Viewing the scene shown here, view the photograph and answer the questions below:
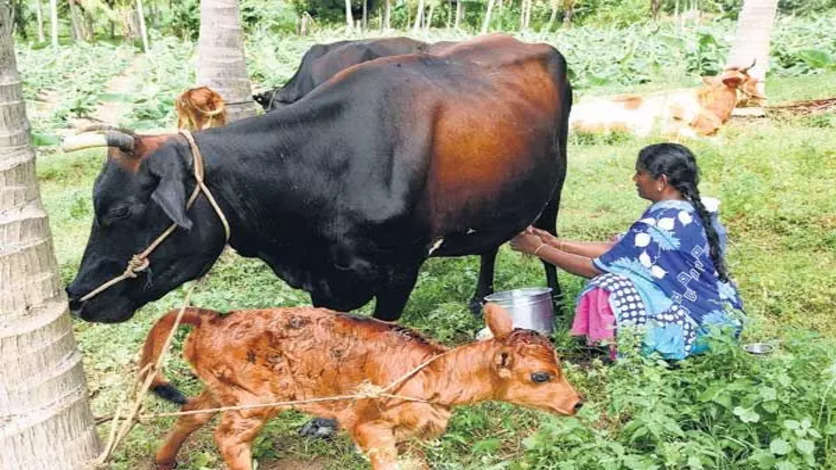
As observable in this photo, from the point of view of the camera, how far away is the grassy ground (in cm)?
299

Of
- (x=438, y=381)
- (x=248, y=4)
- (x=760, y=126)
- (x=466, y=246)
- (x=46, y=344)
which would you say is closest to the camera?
(x=46, y=344)

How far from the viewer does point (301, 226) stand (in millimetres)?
3629

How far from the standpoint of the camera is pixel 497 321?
279 cm

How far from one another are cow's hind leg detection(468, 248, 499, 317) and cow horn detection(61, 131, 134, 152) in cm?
256

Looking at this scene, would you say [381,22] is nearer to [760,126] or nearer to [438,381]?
[760,126]

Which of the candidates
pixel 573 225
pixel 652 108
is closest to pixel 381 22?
pixel 652 108

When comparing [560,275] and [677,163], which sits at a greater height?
[677,163]

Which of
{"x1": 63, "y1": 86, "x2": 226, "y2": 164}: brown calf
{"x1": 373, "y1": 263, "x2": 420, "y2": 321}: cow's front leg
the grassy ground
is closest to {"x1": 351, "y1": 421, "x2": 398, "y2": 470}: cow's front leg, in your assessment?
the grassy ground

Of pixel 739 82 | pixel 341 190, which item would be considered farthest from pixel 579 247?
pixel 739 82

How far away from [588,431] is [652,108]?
795 cm

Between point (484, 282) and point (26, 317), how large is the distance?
3177 mm

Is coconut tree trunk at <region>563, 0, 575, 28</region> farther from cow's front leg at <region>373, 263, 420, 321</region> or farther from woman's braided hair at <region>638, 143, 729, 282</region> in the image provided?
cow's front leg at <region>373, 263, 420, 321</region>

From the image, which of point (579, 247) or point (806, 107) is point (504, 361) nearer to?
point (579, 247)

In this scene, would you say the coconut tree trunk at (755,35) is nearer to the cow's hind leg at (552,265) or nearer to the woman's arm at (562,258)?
the cow's hind leg at (552,265)
